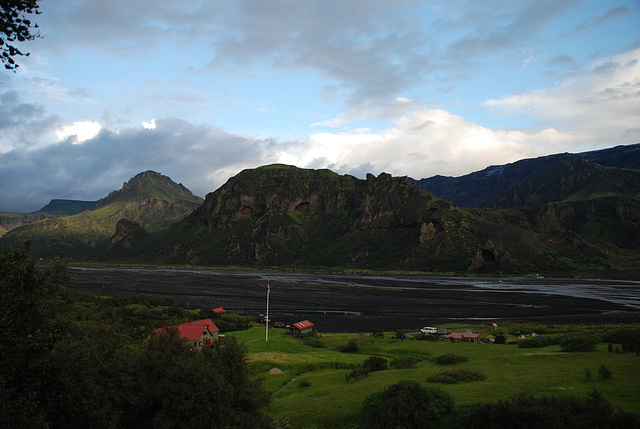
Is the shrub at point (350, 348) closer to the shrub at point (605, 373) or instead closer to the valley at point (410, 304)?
the valley at point (410, 304)

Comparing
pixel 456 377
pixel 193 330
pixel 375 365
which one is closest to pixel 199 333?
pixel 193 330

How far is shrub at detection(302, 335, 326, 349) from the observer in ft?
146

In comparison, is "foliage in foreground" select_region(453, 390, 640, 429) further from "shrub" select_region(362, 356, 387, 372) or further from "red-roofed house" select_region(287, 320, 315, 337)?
"red-roofed house" select_region(287, 320, 315, 337)

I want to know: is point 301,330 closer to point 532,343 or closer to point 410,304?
point 532,343

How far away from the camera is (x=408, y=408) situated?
17.1 meters

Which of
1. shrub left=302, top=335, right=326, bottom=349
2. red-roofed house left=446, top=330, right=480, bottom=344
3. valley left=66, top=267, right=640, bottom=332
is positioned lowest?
valley left=66, top=267, right=640, bottom=332

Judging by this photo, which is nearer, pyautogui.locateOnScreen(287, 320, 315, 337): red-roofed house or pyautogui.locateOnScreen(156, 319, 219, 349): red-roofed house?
pyautogui.locateOnScreen(156, 319, 219, 349): red-roofed house

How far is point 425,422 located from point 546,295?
318 feet

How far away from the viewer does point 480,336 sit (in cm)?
4653

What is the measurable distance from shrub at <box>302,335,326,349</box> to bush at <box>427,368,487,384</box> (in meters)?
21.5

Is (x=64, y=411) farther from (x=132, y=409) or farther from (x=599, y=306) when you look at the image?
(x=599, y=306)

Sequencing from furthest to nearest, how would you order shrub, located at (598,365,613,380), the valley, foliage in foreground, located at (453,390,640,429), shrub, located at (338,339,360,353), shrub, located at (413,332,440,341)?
the valley → shrub, located at (413,332,440,341) → shrub, located at (338,339,360,353) → shrub, located at (598,365,613,380) → foliage in foreground, located at (453,390,640,429)

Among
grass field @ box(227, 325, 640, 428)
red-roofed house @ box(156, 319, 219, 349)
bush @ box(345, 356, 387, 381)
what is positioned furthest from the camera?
red-roofed house @ box(156, 319, 219, 349)

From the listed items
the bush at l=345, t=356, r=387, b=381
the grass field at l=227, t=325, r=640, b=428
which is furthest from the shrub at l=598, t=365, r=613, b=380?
the bush at l=345, t=356, r=387, b=381
